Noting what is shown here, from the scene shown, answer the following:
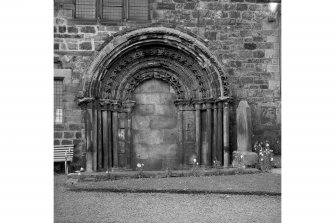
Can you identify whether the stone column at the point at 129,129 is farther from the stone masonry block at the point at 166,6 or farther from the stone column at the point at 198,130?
the stone masonry block at the point at 166,6

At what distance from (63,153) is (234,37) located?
5.47 m

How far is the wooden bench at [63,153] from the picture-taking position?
10.6m

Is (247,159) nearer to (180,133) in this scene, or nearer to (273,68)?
(180,133)

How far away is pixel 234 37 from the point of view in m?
11.9

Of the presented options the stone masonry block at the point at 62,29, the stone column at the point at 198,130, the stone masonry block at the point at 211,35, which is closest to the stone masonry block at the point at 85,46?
the stone masonry block at the point at 62,29

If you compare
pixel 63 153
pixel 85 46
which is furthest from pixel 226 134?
pixel 85 46

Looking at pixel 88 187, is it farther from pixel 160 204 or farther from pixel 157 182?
pixel 160 204

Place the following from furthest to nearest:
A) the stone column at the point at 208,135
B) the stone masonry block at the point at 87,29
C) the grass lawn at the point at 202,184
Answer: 1. the stone column at the point at 208,135
2. the stone masonry block at the point at 87,29
3. the grass lawn at the point at 202,184

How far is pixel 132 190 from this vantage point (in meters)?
7.47

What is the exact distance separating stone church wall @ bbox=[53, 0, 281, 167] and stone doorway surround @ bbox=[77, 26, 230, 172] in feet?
1.14

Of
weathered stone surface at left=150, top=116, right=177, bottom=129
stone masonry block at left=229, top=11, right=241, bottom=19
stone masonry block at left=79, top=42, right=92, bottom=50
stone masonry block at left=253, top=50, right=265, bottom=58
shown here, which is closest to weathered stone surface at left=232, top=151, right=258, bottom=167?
weathered stone surface at left=150, top=116, right=177, bottom=129

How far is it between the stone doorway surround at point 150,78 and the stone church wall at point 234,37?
13.6 inches

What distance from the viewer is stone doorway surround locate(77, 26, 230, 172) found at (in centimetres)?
1116
